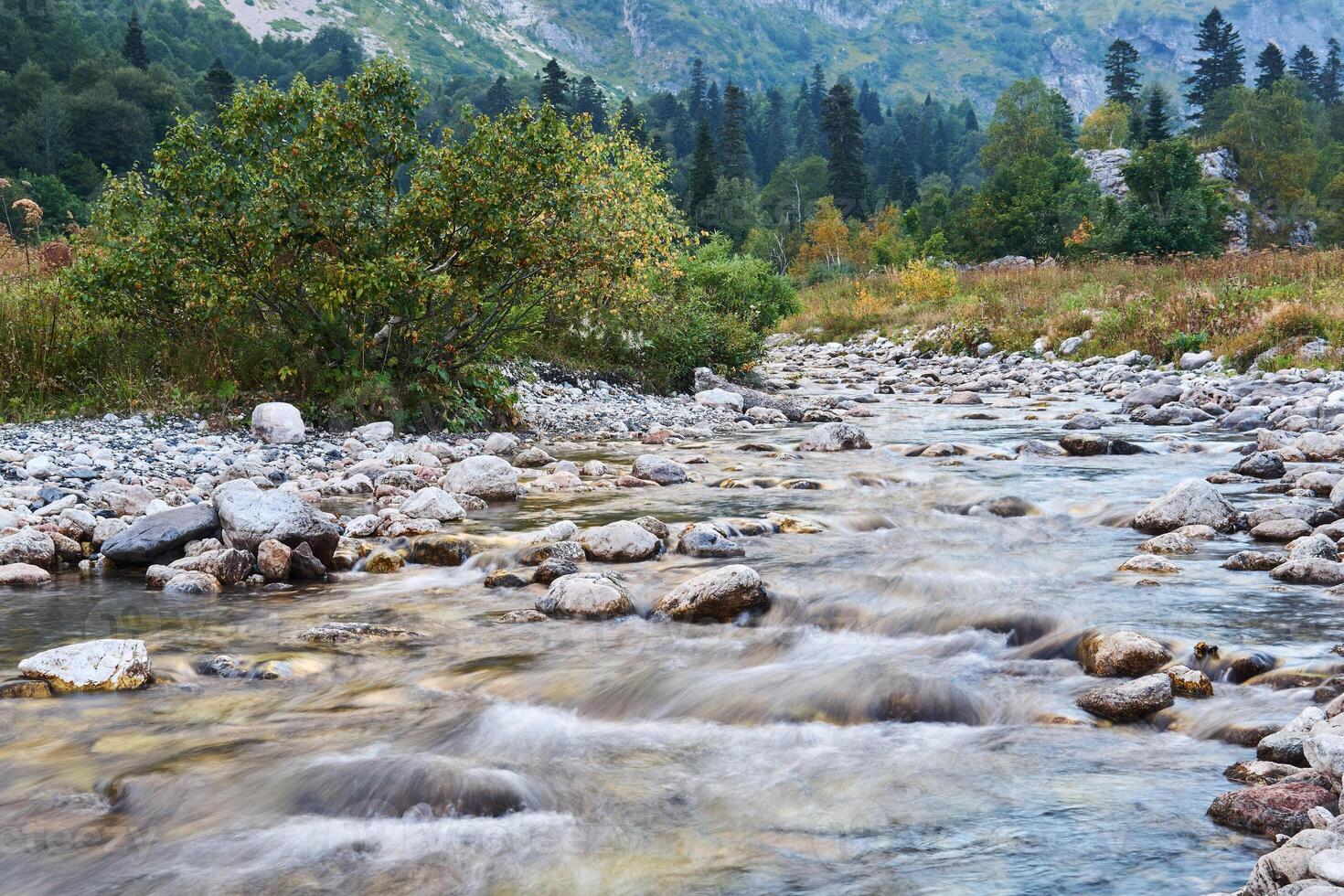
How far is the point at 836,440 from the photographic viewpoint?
11.5 meters

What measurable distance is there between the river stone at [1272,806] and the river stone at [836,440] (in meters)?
8.59

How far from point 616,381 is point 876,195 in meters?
89.1

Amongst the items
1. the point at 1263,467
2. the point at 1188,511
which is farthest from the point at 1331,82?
the point at 1188,511

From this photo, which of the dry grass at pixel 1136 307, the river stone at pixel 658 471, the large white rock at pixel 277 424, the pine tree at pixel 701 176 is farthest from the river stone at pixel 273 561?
the pine tree at pixel 701 176

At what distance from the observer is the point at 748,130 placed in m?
144

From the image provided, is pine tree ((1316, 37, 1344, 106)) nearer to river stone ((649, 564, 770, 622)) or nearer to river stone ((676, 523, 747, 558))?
river stone ((676, 523, 747, 558))

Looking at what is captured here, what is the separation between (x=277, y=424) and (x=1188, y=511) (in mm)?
8285

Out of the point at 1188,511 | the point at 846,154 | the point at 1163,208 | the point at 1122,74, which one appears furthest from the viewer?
the point at 1122,74

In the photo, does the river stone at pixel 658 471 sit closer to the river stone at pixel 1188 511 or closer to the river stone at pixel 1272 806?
the river stone at pixel 1188 511

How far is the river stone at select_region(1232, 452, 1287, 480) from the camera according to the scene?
28.0 ft

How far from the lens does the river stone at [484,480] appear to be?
8477mm

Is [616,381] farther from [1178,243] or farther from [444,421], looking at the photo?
[1178,243]

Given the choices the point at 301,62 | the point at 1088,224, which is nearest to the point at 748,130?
the point at 301,62

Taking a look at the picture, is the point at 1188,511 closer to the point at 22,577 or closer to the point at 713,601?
the point at 713,601
